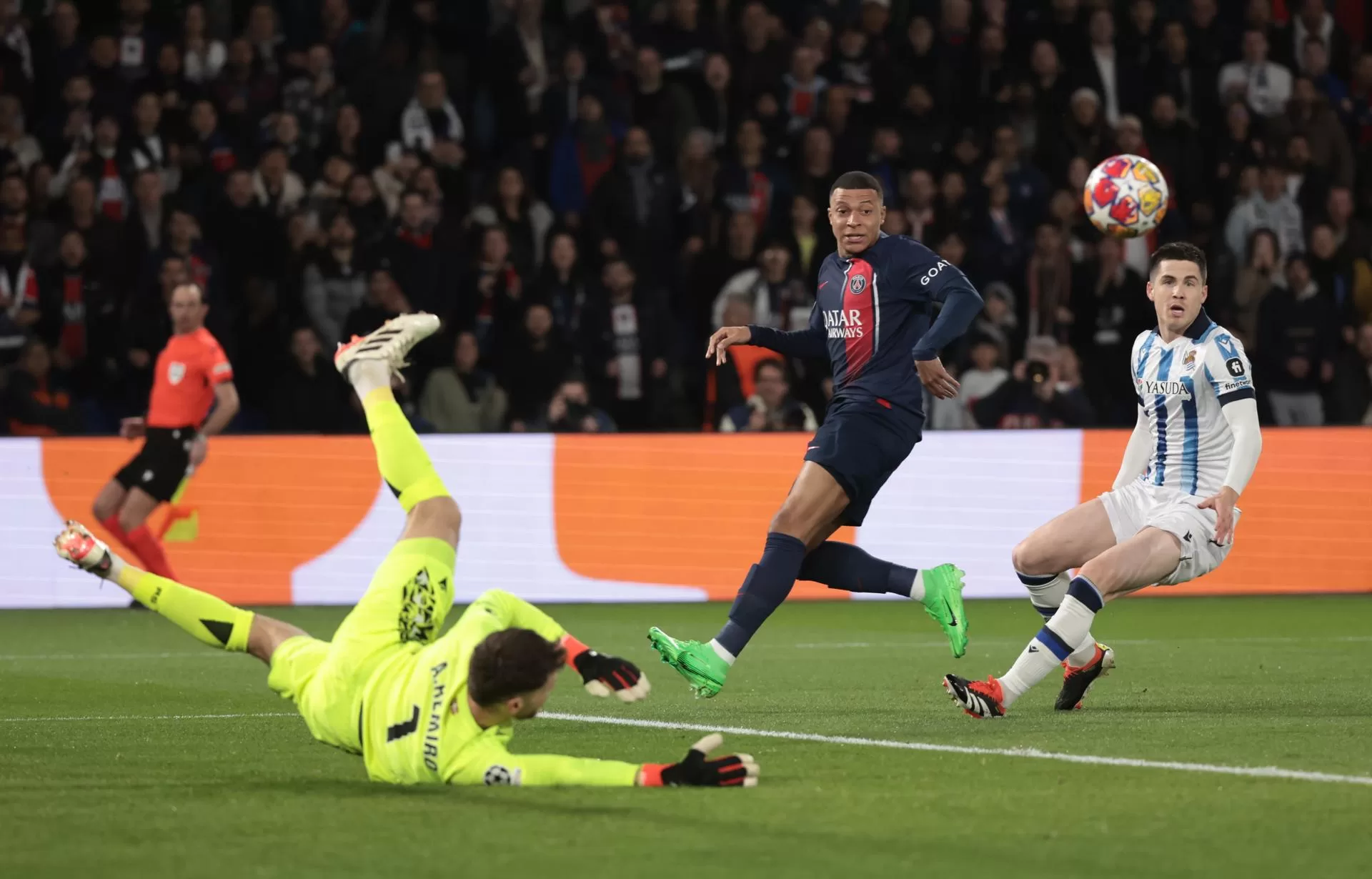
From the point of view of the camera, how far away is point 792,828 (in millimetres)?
5305

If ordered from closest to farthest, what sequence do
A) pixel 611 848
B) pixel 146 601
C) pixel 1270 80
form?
pixel 611 848, pixel 146 601, pixel 1270 80

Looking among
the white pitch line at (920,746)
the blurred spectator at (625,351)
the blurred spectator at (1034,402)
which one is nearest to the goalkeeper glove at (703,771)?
the white pitch line at (920,746)

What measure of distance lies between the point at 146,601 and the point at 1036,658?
135 inches

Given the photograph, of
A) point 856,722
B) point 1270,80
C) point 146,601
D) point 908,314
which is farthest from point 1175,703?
point 1270,80

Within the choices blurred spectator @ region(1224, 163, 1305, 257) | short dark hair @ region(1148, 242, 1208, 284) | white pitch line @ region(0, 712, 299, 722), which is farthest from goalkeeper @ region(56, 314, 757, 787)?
blurred spectator @ region(1224, 163, 1305, 257)

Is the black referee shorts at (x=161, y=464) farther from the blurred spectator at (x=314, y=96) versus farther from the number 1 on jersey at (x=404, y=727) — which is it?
the number 1 on jersey at (x=404, y=727)

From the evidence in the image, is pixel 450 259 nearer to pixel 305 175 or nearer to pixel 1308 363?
pixel 305 175

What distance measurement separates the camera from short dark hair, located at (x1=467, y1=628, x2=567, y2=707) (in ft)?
18.4

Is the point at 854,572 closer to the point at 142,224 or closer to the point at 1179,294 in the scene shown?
the point at 1179,294

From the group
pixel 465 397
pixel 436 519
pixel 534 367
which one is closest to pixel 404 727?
pixel 436 519

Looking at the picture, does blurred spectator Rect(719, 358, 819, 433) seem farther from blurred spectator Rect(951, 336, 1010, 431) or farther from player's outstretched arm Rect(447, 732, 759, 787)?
player's outstretched arm Rect(447, 732, 759, 787)

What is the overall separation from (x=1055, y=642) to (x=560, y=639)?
97.2 inches

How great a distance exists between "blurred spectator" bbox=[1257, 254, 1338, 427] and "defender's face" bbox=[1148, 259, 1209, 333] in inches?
352

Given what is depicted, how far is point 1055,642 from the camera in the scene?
7770 mm
